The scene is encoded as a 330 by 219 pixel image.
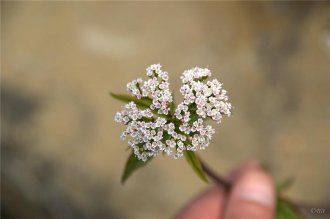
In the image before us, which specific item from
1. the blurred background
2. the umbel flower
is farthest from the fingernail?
the blurred background

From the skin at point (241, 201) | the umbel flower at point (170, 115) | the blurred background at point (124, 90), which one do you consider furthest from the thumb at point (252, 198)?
the blurred background at point (124, 90)

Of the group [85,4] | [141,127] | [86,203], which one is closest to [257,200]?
[141,127]

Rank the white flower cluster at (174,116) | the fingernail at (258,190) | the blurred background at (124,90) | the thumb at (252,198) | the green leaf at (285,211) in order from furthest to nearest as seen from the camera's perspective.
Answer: the blurred background at (124,90) < the green leaf at (285,211) < the fingernail at (258,190) < the thumb at (252,198) < the white flower cluster at (174,116)

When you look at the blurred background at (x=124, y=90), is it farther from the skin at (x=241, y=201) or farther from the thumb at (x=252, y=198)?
the thumb at (x=252, y=198)

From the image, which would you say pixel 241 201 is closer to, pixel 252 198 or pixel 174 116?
pixel 252 198

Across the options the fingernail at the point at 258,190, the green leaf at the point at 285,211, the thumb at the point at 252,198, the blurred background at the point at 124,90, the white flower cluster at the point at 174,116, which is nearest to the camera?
the white flower cluster at the point at 174,116

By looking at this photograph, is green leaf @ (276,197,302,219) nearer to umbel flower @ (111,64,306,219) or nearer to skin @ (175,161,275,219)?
skin @ (175,161,275,219)

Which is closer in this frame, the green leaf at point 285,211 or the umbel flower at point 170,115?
A: the umbel flower at point 170,115
